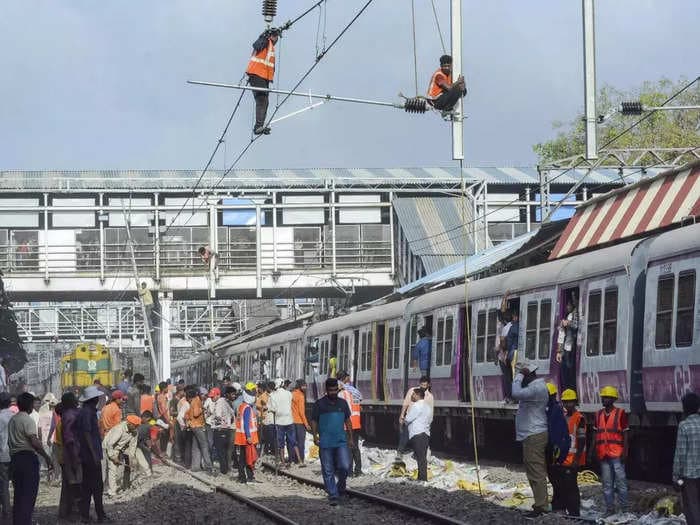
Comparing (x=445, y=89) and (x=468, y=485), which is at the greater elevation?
(x=445, y=89)

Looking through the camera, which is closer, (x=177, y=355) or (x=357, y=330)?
(x=357, y=330)

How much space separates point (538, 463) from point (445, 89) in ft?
15.3

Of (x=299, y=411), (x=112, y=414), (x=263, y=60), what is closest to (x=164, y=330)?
(x=299, y=411)

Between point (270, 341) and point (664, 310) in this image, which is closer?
point (664, 310)

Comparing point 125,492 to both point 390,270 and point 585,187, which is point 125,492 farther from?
point 585,187

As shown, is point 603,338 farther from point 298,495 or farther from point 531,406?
point 298,495

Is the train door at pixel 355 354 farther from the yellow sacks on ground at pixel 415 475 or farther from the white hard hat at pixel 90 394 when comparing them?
the white hard hat at pixel 90 394

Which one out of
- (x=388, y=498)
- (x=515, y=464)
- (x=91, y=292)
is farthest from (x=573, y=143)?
(x=388, y=498)

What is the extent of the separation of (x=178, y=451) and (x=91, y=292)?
24543 millimetres

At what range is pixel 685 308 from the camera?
17156 mm

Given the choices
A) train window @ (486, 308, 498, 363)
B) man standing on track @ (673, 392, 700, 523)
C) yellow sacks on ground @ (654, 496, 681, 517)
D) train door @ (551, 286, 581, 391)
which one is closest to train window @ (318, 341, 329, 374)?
train window @ (486, 308, 498, 363)

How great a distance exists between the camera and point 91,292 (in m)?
56.3

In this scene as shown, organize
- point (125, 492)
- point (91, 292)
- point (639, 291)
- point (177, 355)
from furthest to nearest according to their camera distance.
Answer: point (177, 355) < point (91, 292) < point (125, 492) < point (639, 291)

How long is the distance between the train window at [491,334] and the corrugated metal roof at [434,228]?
26.2 meters
